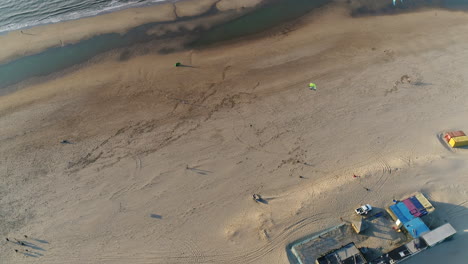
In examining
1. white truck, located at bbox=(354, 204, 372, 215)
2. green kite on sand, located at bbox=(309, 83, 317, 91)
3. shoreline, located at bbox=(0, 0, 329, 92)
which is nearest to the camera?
white truck, located at bbox=(354, 204, 372, 215)

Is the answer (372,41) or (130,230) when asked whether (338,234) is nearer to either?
(130,230)

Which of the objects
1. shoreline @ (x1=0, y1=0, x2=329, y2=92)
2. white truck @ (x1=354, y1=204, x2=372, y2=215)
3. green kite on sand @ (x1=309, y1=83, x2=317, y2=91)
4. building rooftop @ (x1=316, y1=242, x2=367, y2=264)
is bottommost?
building rooftop @ (x1=316, y1=242, x2=367, y2=264)

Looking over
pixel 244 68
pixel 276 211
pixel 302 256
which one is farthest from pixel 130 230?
pixel 244 68

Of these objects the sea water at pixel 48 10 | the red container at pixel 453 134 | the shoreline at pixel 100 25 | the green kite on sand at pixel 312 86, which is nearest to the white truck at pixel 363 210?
the red container at pixel 453 134

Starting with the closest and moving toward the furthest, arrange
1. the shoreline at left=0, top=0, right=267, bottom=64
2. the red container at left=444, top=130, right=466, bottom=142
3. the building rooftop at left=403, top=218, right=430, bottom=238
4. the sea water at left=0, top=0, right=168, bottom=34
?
the building rooftop at left=403, top=218, right=430, bottom=238, the red container at left=444, top=130, right=466, bottom=142, the shoreline at left=0, top=0, right=267, bottom=64, the sea water at left=0, top=0, right=168, bottom=34

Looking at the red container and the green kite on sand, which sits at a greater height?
the green kite on sand

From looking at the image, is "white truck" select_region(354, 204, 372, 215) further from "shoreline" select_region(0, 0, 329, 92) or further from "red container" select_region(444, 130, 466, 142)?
"shoreline" select_region(0, 0, 329, 92)

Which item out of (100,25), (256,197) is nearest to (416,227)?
(256,197)

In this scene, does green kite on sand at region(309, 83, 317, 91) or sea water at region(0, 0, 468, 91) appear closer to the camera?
green kite on sand at region(309, 83, 317, 91)

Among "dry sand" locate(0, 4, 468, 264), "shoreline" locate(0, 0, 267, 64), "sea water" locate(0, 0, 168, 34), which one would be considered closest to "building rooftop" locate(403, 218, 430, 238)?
"dry sand" locate(0, 4, 468, 264)
